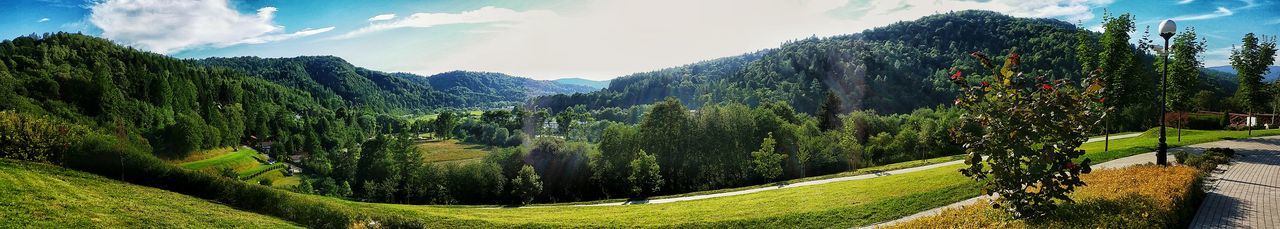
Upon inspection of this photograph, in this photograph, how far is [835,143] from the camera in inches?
1764

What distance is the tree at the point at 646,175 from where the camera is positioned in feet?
129

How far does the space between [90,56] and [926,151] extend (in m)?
144

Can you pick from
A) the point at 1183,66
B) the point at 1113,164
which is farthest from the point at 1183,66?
the point at 1113,164

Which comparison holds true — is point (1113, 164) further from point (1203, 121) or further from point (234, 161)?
point (234, 161)

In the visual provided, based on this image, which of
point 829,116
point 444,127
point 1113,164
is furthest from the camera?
point 444,127

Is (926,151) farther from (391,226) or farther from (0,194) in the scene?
(0,194)

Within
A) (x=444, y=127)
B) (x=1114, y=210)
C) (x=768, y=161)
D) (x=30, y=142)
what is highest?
(x=30, y=142)

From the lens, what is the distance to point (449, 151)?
115938 mm

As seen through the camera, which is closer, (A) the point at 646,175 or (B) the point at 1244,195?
(B) the point at 1244,195

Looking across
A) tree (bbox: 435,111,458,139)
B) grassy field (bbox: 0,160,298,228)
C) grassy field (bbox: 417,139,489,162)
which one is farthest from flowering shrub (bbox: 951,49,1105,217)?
tree (bbox: 435,111,458,139)

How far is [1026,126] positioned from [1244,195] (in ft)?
32.1

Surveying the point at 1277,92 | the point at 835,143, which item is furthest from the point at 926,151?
the point at 1277,92

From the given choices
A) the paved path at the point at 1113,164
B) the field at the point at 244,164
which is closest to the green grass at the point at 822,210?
the paved path at the point at 1113,164

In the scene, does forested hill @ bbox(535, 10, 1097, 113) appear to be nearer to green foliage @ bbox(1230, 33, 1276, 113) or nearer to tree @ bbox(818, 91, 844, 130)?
tree @ bbox(818, 91, 844, 130)
